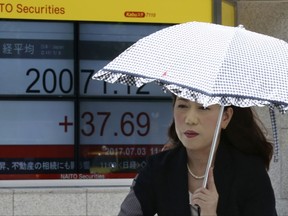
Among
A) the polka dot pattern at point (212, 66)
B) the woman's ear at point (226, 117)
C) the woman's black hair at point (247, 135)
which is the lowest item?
the woman's black hair at point (247, 135)

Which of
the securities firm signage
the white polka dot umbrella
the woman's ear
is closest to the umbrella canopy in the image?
the white polka dot umbrella

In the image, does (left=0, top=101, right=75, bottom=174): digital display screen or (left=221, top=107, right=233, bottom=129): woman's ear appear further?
(left=0, top=101, right=75, bottom=174): digital display screen

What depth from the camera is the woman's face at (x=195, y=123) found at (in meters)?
3.27

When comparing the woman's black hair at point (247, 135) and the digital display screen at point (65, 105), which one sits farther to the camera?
Result: the digital display screen at point (65, 105)

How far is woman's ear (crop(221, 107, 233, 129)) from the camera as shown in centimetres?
340

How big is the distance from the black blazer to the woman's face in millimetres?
122

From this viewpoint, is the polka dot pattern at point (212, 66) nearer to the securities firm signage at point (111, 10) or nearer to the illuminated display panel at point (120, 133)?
the securities firm signage at point (111, 10)

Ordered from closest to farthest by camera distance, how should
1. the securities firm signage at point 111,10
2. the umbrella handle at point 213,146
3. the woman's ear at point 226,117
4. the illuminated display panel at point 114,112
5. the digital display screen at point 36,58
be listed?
1. the umbrella handle at point 213,146
2. the woman's ear at point 226,117
3. the securities firm signage at point 111,10
4. the digital display screen at point 36,58
5. the illuminated display panel at point 114,112

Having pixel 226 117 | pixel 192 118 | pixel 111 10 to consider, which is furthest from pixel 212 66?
pixel 111 10

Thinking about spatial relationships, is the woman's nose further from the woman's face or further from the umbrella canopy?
the umbrella canopy

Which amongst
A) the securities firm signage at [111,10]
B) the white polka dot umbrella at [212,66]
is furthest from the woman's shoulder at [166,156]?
the securities firm signage at [111,10]

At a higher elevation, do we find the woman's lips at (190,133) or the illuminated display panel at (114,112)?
→ the illuminated display panel at (114,112)

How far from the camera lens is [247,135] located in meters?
3.43

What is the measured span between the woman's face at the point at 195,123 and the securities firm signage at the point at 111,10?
4.71m
